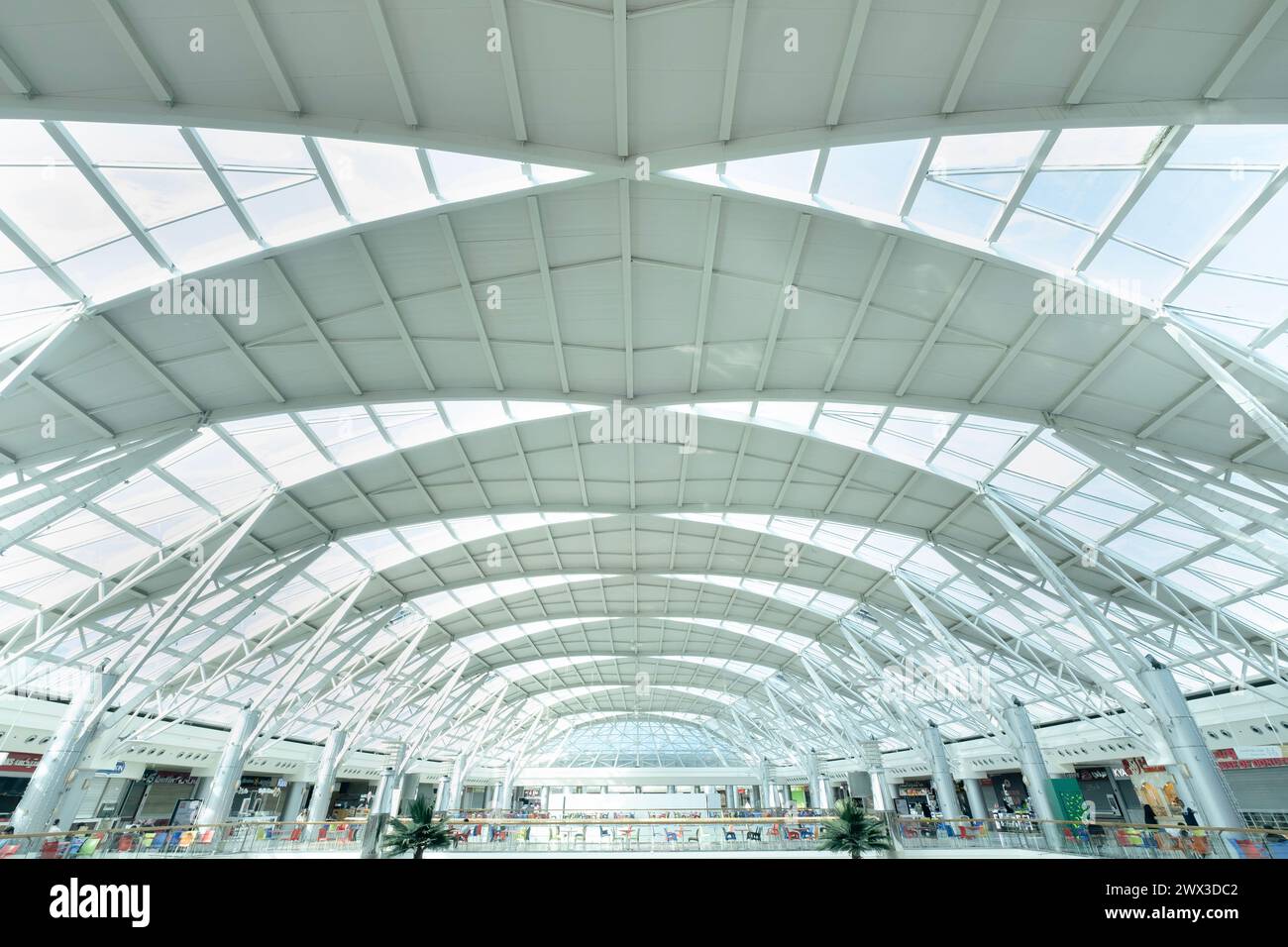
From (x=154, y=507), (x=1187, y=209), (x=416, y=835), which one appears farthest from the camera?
(x=416, y=835)

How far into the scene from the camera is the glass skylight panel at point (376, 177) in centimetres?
1227

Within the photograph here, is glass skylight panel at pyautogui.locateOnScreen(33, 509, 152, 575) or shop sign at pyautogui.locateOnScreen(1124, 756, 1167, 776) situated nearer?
glass skylight panel at pyautogui.locateOnScreen(33, 509, 152, 575)

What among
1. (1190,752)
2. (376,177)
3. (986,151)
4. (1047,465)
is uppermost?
(376,177)

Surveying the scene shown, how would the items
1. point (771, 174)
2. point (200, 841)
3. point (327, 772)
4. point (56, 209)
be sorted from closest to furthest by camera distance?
point (56, 209) < point (771, 174) < point (200, 841) < point (327, 772)

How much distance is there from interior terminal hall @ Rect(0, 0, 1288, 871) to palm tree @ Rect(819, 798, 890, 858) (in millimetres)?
126

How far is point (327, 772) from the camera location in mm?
41562

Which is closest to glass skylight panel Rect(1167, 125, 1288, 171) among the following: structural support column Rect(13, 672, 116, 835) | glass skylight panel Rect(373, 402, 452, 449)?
glass skylight panel Rect(373, 402, 452, 449)

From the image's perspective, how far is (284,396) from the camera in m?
18.3

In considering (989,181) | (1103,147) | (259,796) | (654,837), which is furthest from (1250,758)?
(259,796)

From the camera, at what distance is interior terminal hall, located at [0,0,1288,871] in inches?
399

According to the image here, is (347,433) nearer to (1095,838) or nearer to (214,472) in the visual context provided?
(214,472)

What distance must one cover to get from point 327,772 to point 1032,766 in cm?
4207

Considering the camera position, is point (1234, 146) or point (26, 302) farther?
point (26, 302)

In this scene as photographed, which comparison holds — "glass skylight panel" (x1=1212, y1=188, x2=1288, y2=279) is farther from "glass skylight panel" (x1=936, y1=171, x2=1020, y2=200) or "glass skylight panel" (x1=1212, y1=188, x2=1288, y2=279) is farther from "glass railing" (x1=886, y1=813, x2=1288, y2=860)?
"glass railing" (x1=886, y1=813, x2=1288, y2=860)
